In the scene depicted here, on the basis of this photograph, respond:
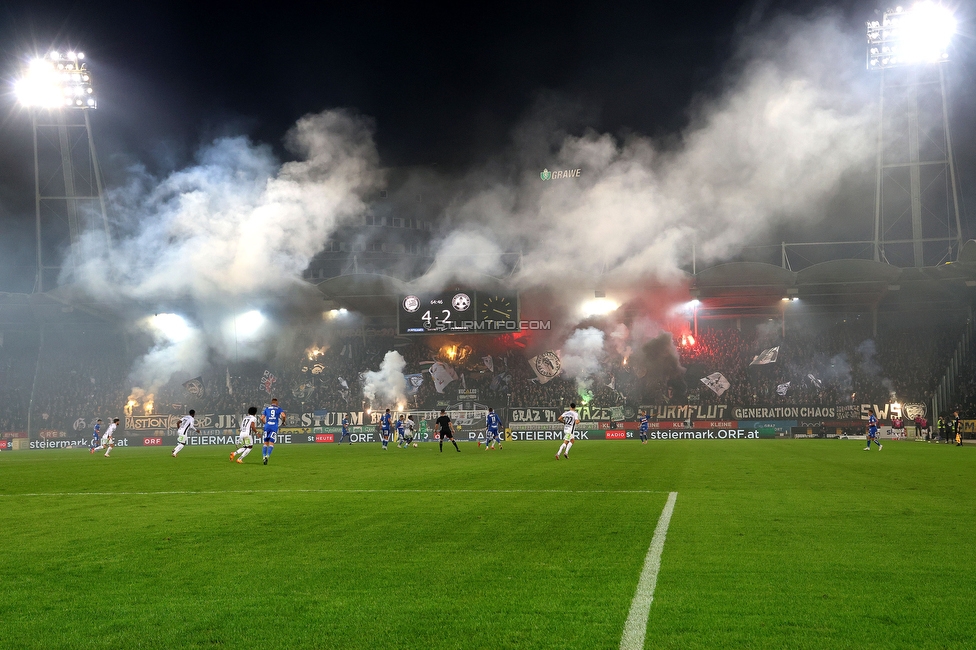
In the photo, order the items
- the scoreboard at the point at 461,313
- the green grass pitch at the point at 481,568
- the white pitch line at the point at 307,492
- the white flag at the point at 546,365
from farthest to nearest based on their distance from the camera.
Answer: the white flag at the point at 546,365 < the scoreboard at the point at 461,313 < the white pitch line at the point at 307,492 < the green grass pitch at the point at 481,568

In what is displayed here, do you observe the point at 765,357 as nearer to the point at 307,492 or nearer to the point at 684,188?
the point at 684,188

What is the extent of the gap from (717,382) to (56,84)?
4511 centimetres

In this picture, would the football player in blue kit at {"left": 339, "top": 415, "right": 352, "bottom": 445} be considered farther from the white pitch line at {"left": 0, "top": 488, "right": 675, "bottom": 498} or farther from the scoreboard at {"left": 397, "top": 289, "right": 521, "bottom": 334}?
the white pitch line at {"left": 0, "top": 488, "right": 675, "bottom": 498}

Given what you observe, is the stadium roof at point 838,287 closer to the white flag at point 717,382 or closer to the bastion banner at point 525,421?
the white flag at point 717,382

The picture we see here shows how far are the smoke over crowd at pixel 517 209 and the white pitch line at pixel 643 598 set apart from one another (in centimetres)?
3792

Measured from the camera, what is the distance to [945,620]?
16.9 feet

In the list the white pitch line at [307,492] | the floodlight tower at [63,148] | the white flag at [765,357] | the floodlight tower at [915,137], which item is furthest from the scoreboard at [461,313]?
the white pitch line at [307,492]

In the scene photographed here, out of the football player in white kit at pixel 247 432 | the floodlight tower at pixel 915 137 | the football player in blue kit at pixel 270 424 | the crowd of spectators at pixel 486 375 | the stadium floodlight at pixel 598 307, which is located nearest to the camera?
the football player in blue kit at pixel 270 424

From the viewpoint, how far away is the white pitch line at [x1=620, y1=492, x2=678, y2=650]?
185 inches

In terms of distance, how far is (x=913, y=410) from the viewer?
162ft

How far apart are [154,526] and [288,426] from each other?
149 feet

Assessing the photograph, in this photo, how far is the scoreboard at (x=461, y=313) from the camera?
49.9 meters

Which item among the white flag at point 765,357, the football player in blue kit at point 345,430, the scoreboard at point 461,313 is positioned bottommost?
the football player in blue kit at point 345,430

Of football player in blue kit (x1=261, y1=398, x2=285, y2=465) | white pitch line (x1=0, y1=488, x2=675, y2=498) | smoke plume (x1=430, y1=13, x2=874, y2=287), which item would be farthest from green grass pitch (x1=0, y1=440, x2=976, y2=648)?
smoke plume (x1=430, y1=13, x2=874, y2=287)
